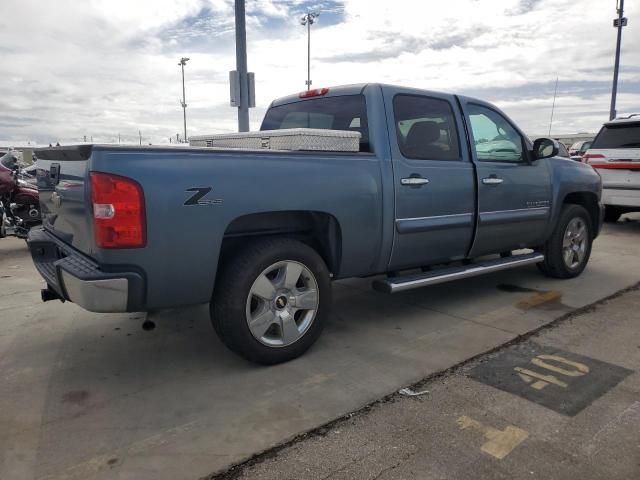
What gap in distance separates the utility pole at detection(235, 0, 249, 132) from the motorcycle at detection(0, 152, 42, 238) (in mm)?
3436

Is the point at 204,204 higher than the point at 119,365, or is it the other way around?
the point at 204,204

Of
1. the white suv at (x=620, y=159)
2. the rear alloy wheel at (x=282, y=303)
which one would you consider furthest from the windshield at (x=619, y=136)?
the rear alloy wheel at (x=282, y=303)

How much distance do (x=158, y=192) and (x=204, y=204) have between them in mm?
260

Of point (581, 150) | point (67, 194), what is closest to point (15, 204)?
point (67, 194)

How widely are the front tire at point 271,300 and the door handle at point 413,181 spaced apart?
89 cm

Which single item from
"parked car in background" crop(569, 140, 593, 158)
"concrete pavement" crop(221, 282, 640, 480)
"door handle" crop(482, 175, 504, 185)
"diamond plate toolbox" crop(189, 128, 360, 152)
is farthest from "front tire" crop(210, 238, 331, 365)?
"parked car in background" crop(569, 140, 593, 158)

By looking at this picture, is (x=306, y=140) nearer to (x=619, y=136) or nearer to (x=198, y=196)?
(x=198, y=196)

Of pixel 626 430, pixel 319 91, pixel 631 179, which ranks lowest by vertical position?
pixel 626 430

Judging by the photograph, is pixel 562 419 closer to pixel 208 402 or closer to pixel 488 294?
pixel 208 402

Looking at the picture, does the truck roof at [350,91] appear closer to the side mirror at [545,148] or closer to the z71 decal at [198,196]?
the side mirror at [545,148]

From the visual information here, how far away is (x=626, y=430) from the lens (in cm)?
258

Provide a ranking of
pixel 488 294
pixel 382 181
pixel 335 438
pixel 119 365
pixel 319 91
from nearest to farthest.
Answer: pixel 335 438 → pixel 119 365 → pixel 382 181 → pixel 319 91 → pixel 488 294

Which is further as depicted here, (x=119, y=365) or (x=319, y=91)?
(x=319, y=91)

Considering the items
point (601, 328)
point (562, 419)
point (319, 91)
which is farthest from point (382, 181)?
point (601, 328)
